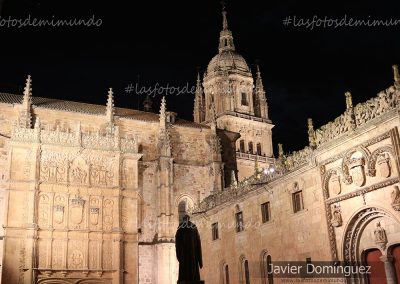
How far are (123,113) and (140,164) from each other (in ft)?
21.0

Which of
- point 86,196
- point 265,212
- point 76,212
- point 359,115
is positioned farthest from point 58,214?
point 359,115

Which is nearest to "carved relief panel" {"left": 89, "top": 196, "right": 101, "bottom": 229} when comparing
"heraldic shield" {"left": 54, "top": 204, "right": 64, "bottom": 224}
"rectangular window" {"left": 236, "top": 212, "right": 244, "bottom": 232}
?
"heraldic shield" {"left": 54, "top": 204, "right": 64, "bottom": 224}

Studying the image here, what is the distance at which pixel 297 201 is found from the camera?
22359mm

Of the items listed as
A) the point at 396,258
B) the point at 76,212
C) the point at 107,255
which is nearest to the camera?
the point at 396,258

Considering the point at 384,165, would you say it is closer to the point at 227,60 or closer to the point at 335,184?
the point at 335,184

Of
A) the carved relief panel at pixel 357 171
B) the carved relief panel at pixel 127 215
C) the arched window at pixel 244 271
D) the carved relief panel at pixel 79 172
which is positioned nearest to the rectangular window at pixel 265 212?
the arched window at pixel 244 271

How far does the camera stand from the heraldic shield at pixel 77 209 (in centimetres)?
3256

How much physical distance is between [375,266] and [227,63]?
41.6 meters

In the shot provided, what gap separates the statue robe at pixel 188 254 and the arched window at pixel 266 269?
10057 mm

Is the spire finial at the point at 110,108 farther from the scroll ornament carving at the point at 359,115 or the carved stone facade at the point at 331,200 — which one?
the scroll ornament carving at the point at 359,115

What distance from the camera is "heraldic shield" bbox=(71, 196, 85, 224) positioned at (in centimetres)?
3256

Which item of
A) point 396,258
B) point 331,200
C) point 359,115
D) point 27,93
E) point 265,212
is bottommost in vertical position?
point 396,258

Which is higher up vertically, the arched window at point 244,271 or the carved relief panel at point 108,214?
the carved relief panel at point 108,214

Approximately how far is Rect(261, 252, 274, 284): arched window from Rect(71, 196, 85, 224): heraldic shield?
1403 cm
